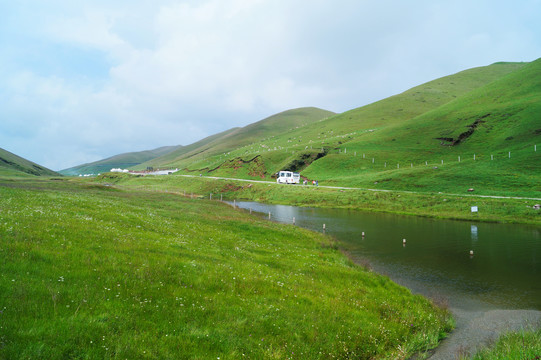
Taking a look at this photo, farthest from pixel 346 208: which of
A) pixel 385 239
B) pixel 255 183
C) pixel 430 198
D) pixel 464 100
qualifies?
pixel 464 100

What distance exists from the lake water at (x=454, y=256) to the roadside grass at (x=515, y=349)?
19.4 feet

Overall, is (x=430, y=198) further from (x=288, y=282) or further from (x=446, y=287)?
(x=288, y=282)

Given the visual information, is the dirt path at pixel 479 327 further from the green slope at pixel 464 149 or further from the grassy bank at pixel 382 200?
the green slope at pixel 464 149

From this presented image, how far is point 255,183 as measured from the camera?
10419cm

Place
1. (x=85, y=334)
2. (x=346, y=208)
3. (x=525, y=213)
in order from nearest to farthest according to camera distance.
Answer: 1. (x=85, y=334)
2. (x=525, y=213)
3. (x=346, y=208)

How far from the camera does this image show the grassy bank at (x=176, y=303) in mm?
7801

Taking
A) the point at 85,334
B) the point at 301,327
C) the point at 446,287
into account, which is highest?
the point at 85,334

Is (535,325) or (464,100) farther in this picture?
(464,100)

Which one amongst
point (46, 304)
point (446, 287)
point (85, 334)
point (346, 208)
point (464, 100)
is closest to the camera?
point (85, 334)

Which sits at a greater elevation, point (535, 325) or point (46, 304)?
point (46, 304)

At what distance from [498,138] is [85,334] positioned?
133198 millimetres

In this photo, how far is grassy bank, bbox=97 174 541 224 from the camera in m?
51.6

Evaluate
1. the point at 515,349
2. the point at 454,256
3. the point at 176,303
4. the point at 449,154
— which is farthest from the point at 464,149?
the point at 176,303

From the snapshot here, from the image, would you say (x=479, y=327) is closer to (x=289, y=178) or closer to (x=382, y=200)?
(x=382, y=200)
